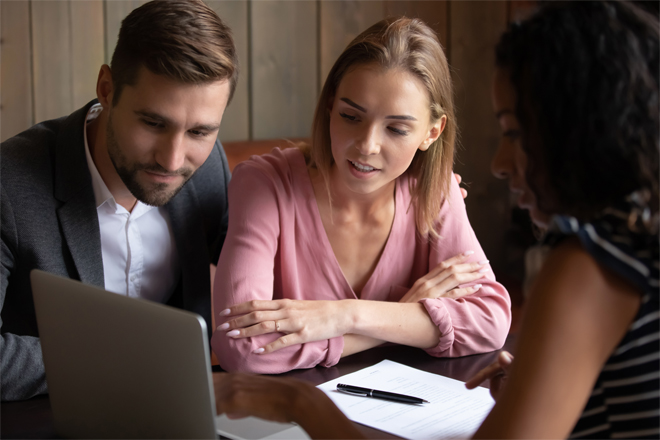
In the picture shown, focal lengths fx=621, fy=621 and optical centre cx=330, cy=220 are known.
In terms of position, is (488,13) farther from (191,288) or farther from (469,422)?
(469,422)

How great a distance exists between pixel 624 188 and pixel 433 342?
0.66 meters

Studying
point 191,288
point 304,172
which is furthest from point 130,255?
point 304,172

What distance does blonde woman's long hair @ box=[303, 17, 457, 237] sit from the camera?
4.38ft

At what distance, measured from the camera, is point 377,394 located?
104 centimetres

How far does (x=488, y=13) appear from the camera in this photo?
316cm

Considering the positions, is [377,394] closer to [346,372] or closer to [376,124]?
[346,372]

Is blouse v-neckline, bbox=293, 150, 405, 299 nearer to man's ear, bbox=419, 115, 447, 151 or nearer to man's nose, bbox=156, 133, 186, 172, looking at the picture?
man's ear, bbox=419, 115, 447, 151

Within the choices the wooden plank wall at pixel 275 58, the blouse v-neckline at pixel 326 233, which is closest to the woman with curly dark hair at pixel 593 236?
the blouse v-neckline at pixel 326 233

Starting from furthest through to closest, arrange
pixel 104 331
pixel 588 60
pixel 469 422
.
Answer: pixel 469 422 < pixel 104 331 < pixel 588 60

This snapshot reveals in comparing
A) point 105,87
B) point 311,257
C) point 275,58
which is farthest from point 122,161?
point 275,58

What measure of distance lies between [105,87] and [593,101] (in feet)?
3.54

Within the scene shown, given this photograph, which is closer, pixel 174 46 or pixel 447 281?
pixel 174 46

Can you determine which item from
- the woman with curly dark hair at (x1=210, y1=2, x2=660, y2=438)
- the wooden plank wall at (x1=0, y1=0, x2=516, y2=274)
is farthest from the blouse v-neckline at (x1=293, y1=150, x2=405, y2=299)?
the wooden plank wall at (x1=0, y1=0, x2=516, y2=274)

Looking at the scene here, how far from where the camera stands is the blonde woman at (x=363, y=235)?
122 cm
